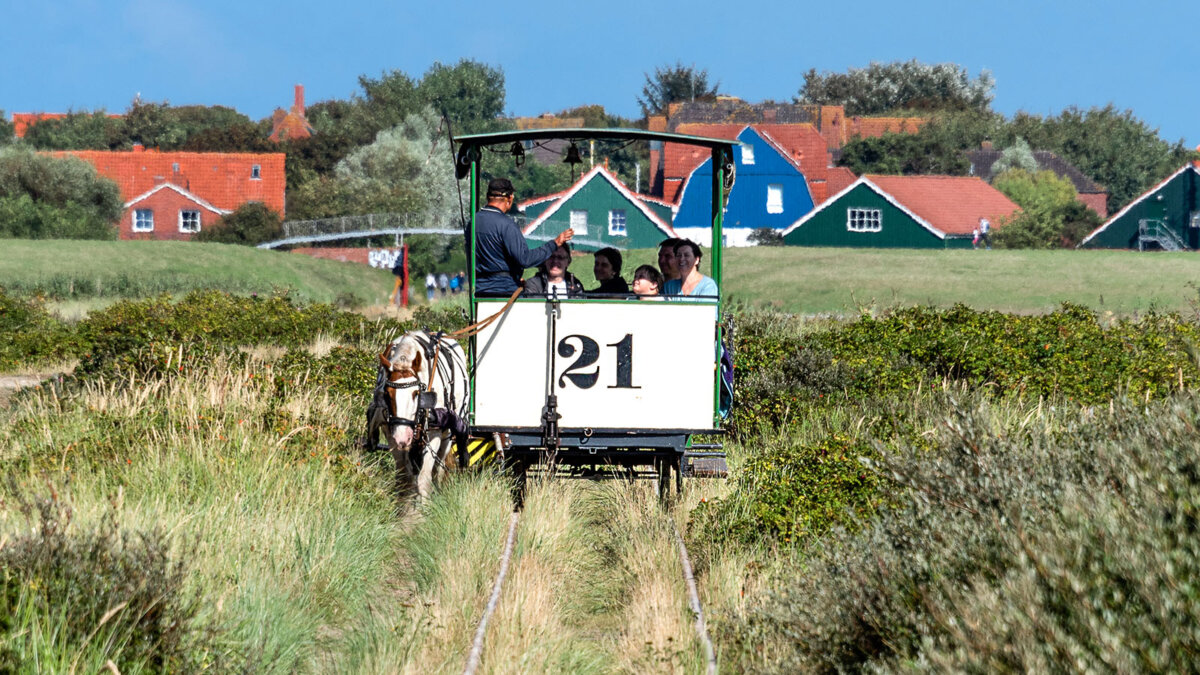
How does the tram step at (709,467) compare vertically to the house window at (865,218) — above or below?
below

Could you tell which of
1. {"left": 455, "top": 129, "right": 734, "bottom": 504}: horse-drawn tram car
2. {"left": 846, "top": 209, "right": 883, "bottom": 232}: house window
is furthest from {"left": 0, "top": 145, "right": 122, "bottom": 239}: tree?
{"left": 455, "top": 129, "right": 734, "bottom": 504}: horse-drawn tram car

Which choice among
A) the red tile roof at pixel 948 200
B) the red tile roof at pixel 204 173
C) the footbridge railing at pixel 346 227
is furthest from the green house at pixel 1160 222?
the red tile roof at pixel 204 173

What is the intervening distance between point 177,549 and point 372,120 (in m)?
115

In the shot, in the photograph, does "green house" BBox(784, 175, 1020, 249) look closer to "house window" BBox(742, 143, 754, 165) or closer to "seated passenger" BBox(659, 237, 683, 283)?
"house window" BBox(742, 143, 754, 165)

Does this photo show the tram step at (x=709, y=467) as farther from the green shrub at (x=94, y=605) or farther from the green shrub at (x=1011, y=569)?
the green shrub at (x=94, y=605)

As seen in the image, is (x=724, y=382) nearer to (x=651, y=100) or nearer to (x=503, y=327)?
(x=503, y=327)

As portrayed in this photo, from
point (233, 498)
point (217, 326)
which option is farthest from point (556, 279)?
point (217, 326)

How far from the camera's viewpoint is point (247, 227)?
82.2 m

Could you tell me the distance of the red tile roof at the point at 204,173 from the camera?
93312 mm

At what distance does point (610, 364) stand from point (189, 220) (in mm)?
84747

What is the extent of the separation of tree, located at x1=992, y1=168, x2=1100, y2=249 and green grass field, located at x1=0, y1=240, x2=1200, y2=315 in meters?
12.9

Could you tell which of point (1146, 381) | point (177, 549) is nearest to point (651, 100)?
point (1146, 381)

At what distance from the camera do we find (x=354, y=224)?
264 feet

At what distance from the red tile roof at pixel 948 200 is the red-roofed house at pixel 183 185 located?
37956mm
